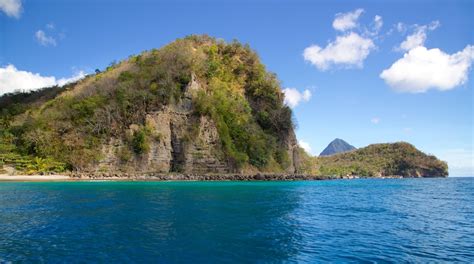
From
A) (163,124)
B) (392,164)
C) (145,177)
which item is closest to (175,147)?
(163,124)

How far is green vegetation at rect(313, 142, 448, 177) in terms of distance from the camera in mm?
160500

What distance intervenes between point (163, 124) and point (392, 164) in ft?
449

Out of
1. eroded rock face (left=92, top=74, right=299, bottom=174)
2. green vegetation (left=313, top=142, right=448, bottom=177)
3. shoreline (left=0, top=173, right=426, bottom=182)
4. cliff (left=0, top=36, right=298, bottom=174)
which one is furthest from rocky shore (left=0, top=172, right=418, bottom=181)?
green vegetation (left=313, top=142, right=448, bottom=177)

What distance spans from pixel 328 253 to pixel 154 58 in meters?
73.8

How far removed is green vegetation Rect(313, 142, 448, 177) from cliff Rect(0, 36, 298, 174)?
255 feet

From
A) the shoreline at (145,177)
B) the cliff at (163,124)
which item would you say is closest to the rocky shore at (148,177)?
the shoreline at (145,177)

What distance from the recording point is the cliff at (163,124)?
60.8m

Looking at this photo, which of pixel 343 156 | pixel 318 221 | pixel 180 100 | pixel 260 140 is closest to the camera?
pixel 318 221

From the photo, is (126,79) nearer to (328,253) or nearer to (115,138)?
(115,138)

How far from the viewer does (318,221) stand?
736 inches

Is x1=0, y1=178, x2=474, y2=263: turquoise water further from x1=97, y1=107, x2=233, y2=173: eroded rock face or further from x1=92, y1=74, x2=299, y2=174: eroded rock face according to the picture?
x1=97, y1=107, x2=233, y2=173: eroded rock face

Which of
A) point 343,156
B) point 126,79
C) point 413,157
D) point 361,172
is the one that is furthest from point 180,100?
point 343,156

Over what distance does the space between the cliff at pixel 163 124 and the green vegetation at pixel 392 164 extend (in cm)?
7786

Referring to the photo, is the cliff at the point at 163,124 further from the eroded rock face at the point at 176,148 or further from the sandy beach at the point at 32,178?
the sandy beach at the point at 32,178
